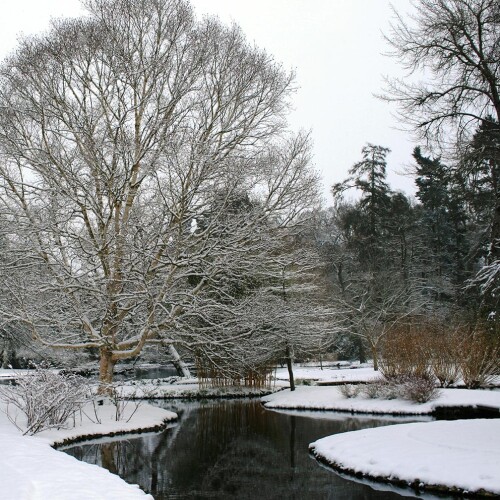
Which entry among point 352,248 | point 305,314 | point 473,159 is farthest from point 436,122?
point 352,248

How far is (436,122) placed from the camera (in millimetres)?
11617

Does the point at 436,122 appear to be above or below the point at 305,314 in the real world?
above

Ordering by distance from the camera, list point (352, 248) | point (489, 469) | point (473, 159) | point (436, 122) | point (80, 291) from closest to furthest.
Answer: point (489, 469)
point (473, 159)
point (436, 122)
point (80, 291)
point (352, 248)

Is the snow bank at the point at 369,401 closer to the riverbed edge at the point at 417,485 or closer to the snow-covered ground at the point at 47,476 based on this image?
the riverbed edge at the point at 417,485

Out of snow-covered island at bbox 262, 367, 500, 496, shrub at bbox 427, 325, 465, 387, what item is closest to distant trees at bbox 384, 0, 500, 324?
snow-covered island at bbox 262, 367, 500, 496

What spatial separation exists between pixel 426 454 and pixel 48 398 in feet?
26.3

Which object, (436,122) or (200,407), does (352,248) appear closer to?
(200,407)

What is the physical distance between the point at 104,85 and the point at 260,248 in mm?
6773

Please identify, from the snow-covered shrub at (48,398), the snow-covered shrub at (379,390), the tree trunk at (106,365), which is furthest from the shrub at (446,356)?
the snow-covered shrub at (48,398)

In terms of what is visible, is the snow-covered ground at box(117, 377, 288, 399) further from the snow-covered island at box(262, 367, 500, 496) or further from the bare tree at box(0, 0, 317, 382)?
the snow-covered island at box(262, 367, 500, 496)

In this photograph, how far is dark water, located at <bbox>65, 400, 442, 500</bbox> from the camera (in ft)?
28.7

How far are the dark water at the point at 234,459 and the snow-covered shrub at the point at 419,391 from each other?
5.80 ft

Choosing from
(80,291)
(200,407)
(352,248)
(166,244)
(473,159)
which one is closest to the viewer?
(473,159)

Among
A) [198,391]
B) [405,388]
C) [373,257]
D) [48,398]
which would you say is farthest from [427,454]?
[373,257]
